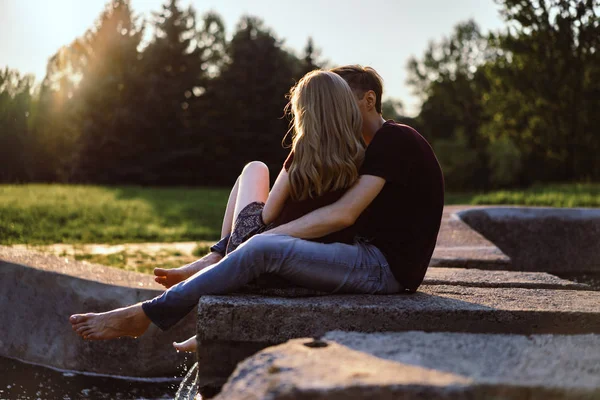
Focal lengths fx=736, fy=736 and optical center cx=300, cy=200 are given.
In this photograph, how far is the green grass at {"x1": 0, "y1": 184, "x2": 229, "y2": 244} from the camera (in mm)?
8500

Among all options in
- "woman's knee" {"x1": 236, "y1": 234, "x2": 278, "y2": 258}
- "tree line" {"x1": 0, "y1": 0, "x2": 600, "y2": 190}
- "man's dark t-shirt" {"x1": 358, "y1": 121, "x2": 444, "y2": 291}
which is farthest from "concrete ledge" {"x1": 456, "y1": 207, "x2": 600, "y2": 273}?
"tree line" {"x1": 0, "y1": 0, "x2": 600, "y2": 190}

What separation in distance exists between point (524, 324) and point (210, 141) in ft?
84.9

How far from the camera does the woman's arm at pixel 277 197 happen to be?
3328 millimetres

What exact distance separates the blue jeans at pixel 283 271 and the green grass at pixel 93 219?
503 cm

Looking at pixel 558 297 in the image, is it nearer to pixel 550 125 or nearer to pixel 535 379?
pixel 535 379

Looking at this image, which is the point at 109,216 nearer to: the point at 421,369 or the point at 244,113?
the point at 421,369

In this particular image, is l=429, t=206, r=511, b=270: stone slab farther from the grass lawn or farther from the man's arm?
the grass lawn

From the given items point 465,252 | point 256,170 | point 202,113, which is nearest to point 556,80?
point 202,113

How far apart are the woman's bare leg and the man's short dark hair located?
0.73m

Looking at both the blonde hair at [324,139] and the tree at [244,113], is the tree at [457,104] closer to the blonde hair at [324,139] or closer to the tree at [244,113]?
the tree at [244,113]

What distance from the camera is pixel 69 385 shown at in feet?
12.8

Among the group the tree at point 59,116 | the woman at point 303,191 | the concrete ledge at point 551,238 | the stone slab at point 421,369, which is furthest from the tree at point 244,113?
the stone slab at point 421,369

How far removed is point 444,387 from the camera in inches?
72.5

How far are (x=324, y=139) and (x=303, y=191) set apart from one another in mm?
250
